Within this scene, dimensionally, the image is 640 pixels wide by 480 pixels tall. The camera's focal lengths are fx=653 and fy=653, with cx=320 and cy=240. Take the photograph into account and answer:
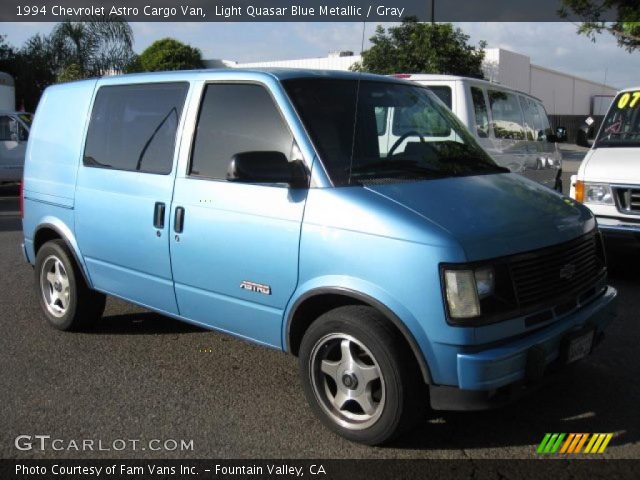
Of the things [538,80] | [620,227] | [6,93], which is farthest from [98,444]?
[538,80]

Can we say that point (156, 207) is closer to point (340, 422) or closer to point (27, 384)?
point (27, 384)

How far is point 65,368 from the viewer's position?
15.2ft

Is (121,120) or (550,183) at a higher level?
(121,120)

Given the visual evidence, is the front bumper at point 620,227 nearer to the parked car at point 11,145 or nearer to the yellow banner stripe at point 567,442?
the yellow banner stripe at point 567,442

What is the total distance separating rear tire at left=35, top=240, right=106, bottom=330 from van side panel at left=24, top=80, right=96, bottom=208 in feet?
1.44

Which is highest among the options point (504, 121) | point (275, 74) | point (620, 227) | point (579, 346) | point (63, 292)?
point (275, 74)

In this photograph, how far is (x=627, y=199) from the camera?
6.38m

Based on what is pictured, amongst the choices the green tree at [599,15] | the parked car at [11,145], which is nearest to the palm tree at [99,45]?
the parked car at [11,145]

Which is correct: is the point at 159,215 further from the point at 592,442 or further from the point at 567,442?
the point at 592,442

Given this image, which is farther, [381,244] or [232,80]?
[232,80]

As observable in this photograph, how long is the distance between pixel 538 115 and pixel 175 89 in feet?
24.1

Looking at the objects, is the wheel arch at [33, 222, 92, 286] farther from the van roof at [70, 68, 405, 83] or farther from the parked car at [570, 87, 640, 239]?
the parked car at [570, 87, 640, 239]

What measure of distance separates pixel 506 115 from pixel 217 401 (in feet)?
21.2
